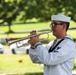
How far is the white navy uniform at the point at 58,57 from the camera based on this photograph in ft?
11.3

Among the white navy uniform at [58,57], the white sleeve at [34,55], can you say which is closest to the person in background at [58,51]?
the white navy uniform at [58,57]

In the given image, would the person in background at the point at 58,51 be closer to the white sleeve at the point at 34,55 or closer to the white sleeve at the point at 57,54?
the white sleeve at the point at 57,54

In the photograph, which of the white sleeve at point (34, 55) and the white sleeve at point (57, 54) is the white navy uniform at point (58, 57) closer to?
the white sleeve at point (57, 54)

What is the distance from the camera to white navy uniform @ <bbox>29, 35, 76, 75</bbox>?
343 centimetres

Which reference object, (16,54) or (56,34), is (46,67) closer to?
(56,34)

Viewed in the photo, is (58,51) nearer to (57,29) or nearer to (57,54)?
(57,54)

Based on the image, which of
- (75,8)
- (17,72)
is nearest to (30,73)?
(17,72)

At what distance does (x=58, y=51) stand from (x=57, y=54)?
0.04 metres

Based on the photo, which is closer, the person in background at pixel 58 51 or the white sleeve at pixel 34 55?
the person in background at pixel 58 51

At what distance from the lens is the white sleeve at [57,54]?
3422mm

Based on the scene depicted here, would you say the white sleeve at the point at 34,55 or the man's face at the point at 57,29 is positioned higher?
the man's face at the point at 57,29

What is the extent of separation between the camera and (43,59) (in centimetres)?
343

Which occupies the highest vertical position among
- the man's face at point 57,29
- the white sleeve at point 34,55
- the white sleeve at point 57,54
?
the man's face at point 57,29

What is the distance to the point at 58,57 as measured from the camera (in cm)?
344
